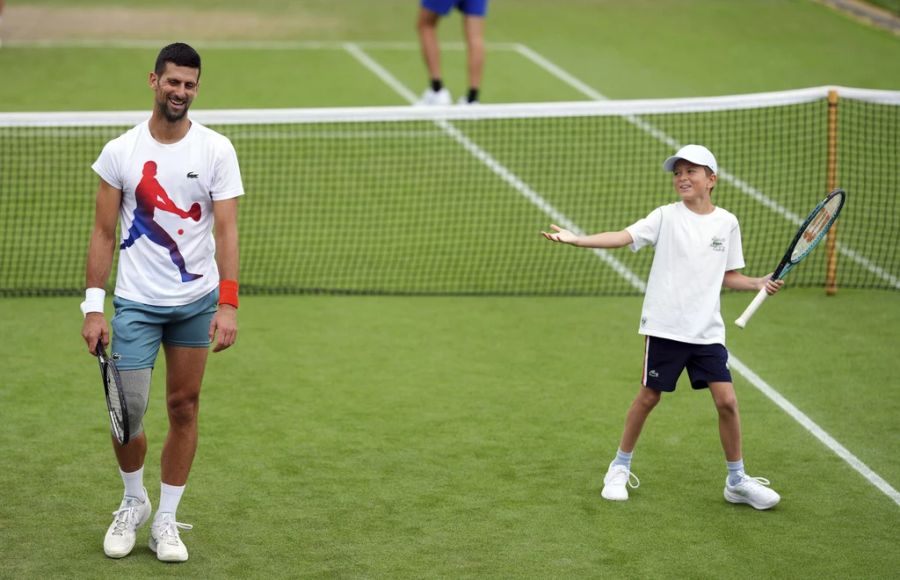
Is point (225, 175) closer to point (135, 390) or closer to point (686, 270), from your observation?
point (135, 390)

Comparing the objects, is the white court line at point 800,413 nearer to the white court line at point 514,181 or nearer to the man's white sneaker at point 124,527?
the white court line at point 514,181

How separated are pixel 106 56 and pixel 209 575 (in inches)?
622

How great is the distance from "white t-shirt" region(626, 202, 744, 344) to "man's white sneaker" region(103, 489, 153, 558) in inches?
113

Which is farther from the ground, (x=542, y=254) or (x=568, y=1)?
(x=568, y=1)

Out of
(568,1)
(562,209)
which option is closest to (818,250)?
(562,209)

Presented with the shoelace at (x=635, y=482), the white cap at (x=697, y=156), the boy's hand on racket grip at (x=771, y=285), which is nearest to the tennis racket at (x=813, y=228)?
the boy's hand on racket grip at (x=771, y=285)

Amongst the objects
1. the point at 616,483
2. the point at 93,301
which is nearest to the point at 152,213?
the point at 93,301

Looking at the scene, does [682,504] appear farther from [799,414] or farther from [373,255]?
[373,255]

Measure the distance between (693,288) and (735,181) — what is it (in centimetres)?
825

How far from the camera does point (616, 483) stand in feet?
26.2

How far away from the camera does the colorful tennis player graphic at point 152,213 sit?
21.8 feet

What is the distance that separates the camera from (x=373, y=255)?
43.5 ft

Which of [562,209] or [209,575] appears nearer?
[209,575]

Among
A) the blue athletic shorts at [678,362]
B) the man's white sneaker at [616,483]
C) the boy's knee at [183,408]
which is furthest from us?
the man's white sneaker at [616,483]
